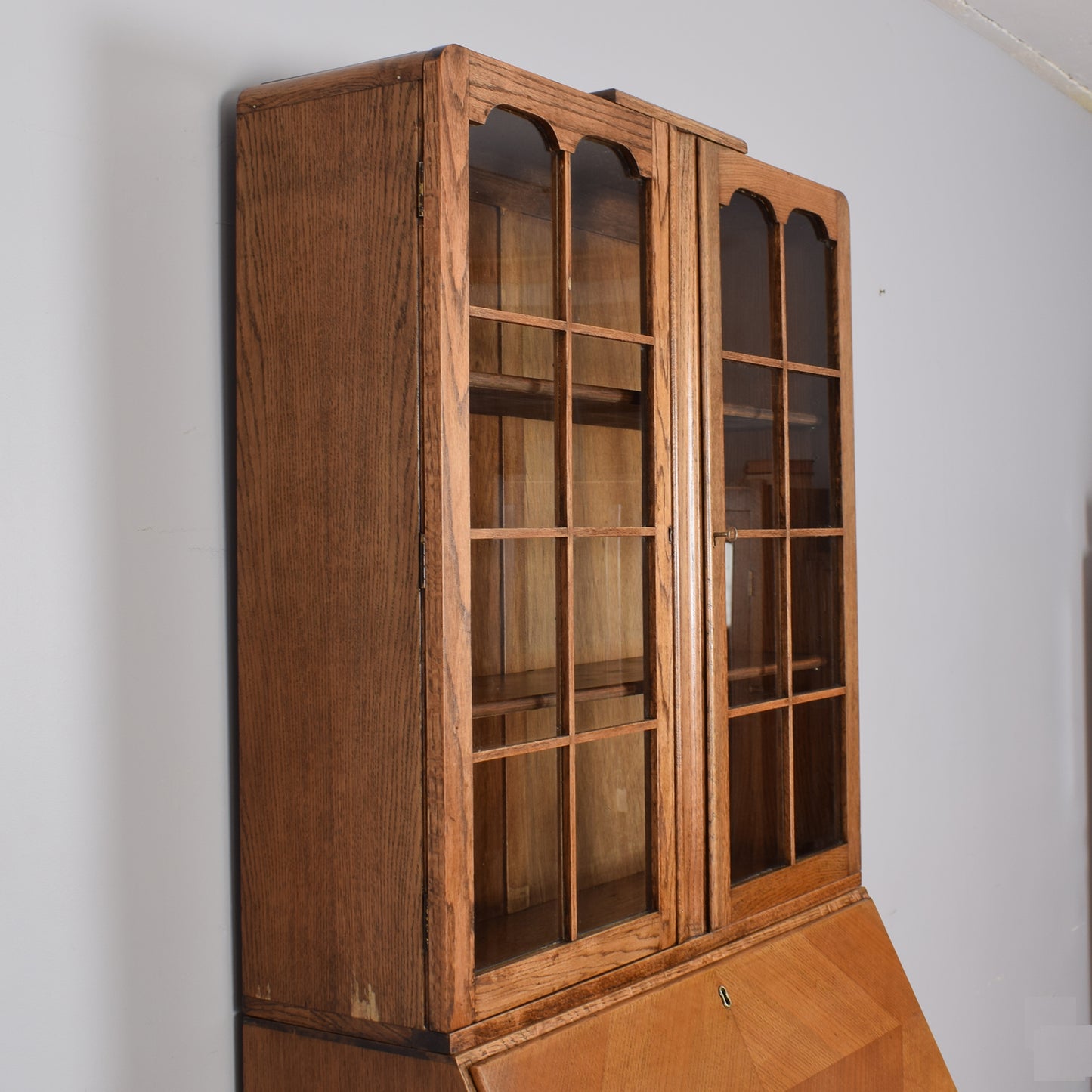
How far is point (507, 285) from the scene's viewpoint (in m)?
1.25

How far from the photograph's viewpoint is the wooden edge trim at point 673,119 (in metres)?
1.38

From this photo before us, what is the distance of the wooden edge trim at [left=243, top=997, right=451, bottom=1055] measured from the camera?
1.16m

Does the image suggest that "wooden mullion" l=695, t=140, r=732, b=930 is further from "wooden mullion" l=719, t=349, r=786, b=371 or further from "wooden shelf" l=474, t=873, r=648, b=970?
"wooden shelf" l=474, t=873, r=648, b=970

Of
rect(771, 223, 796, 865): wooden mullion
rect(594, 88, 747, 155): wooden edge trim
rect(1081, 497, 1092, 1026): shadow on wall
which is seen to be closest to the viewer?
rect(594, 88, 747, 155): wooden edge trim

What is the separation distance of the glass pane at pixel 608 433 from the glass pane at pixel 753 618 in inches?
8.2

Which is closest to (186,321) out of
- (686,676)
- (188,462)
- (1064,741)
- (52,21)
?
(188,462)

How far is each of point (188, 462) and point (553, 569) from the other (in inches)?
16.3

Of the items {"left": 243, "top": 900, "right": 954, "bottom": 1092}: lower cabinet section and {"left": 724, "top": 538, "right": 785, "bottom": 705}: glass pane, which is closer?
{"left": 243, "top": 900, "right": 954, "bottom": 1092}: lower cabinet section

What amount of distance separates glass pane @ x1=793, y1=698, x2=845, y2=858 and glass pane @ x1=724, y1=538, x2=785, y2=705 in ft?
0.27

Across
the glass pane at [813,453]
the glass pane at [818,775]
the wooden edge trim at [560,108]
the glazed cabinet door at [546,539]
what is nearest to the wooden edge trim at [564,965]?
the glazed cabinet door at [546,539]

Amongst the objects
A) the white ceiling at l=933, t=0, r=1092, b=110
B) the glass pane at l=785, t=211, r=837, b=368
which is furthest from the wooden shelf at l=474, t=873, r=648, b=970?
the white ceiling at l=933, t=0, r=1092, b=110

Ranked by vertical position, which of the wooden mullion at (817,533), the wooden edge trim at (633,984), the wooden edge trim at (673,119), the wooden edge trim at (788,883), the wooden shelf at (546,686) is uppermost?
the wooden edge trim at (673,119)

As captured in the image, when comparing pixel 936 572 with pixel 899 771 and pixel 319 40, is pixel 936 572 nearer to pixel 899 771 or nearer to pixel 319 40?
pixel 899 771

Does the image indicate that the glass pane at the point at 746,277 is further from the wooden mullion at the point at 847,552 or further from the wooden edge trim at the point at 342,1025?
the wooden edge trim at the point at 342,1025
